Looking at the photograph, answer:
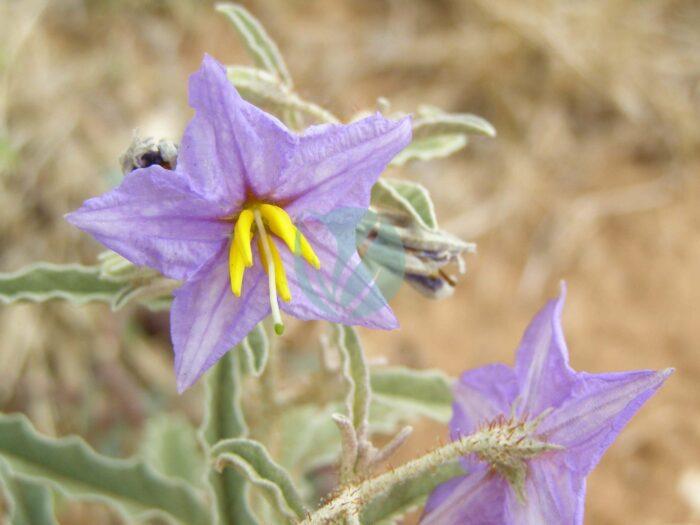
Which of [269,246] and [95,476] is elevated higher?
[269,246]

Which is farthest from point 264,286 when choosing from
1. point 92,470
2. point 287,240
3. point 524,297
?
point 524,297

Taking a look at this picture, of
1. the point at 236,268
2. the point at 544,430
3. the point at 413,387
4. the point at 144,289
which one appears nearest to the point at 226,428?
the point at 144,289

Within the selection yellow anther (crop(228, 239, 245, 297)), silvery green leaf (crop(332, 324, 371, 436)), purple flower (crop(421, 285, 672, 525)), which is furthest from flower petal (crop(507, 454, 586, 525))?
yellow anther (crop(228, 239, 245, 297))

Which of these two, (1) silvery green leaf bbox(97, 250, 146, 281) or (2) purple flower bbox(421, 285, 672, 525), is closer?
(2) purple flower bbox(421, 285, 672, 525)

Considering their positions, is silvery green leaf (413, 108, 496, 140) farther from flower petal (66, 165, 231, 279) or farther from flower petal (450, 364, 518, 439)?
flower petal (66, 165, 231, 279)

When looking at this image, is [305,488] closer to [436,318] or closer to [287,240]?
[436,318]

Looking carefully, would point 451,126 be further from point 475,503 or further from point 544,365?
point 475,503
